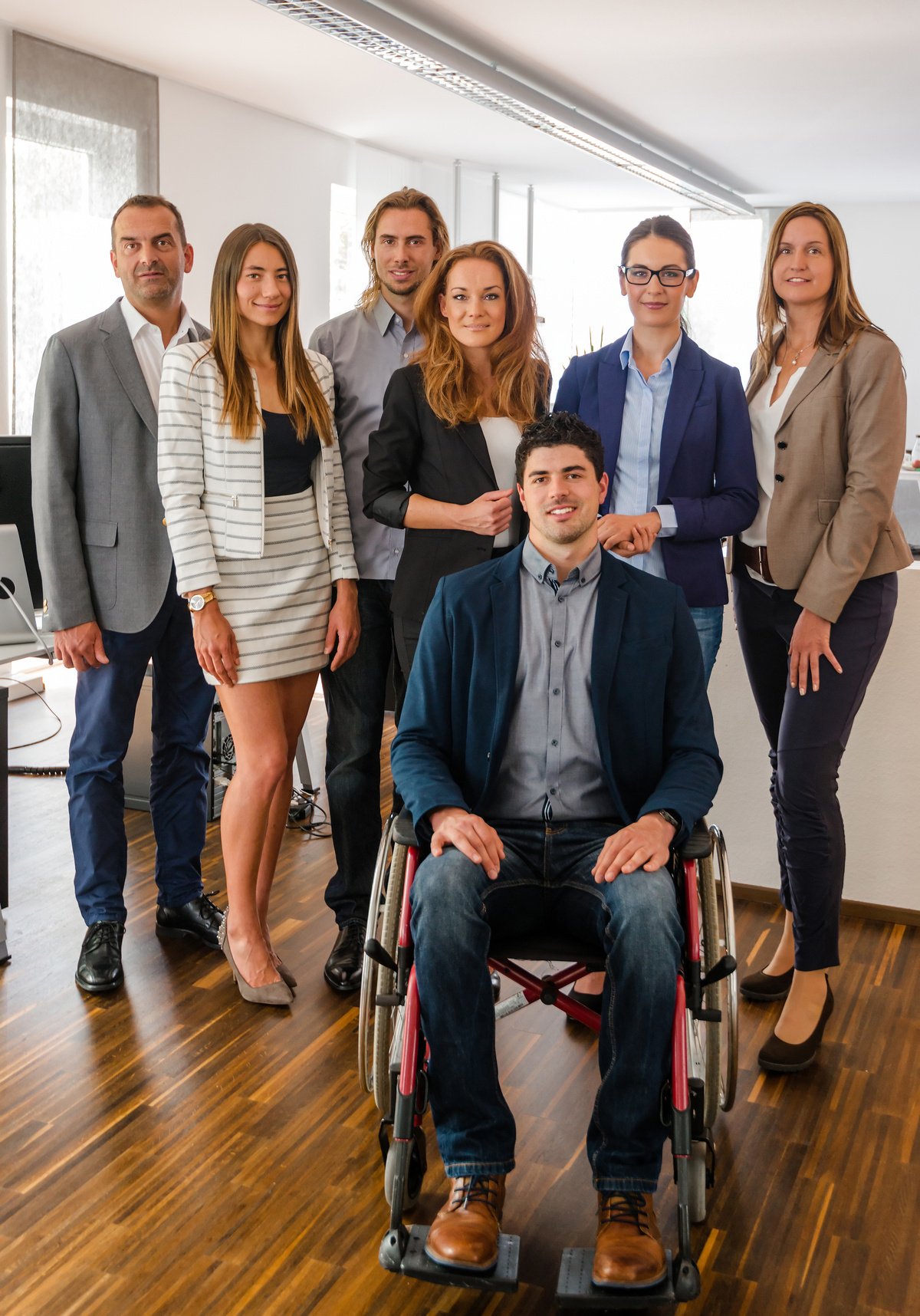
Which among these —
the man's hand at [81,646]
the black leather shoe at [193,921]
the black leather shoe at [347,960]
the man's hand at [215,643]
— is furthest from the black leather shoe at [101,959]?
the man's hand at [215,643]

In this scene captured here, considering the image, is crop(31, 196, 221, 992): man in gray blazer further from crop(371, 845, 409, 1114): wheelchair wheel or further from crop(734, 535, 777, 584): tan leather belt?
crop(734, 535, 777, 584): tan leather belt

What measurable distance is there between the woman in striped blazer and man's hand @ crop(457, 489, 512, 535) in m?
0.37

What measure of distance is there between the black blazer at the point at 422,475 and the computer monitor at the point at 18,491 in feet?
3.38

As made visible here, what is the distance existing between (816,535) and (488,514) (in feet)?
2.14

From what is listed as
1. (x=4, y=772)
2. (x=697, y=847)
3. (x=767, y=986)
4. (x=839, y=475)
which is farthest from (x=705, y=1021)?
(x=4, y=772)

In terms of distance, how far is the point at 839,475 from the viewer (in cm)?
249

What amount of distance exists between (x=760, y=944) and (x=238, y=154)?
649cm

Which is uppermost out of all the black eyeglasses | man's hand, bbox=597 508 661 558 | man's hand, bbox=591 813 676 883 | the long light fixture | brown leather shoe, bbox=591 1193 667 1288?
the long light fixture

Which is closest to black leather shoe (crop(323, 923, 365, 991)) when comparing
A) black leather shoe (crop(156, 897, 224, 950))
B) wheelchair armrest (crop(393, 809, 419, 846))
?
black leather shoe (crop(156, 897, 224, 950))

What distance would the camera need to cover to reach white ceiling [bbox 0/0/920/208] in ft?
19.7

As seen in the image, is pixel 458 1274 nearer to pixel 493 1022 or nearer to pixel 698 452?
pixel 493 1022

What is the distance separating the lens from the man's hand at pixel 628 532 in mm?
2445

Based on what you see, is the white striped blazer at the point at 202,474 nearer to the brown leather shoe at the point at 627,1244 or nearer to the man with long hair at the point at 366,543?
the man with long hair at the point at 366,543

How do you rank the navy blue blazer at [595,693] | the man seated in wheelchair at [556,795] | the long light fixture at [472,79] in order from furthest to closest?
the long light fixture at [472,79] < the navy blue blazer at [595,693] < the man seated in wheelchair at [556,795]
